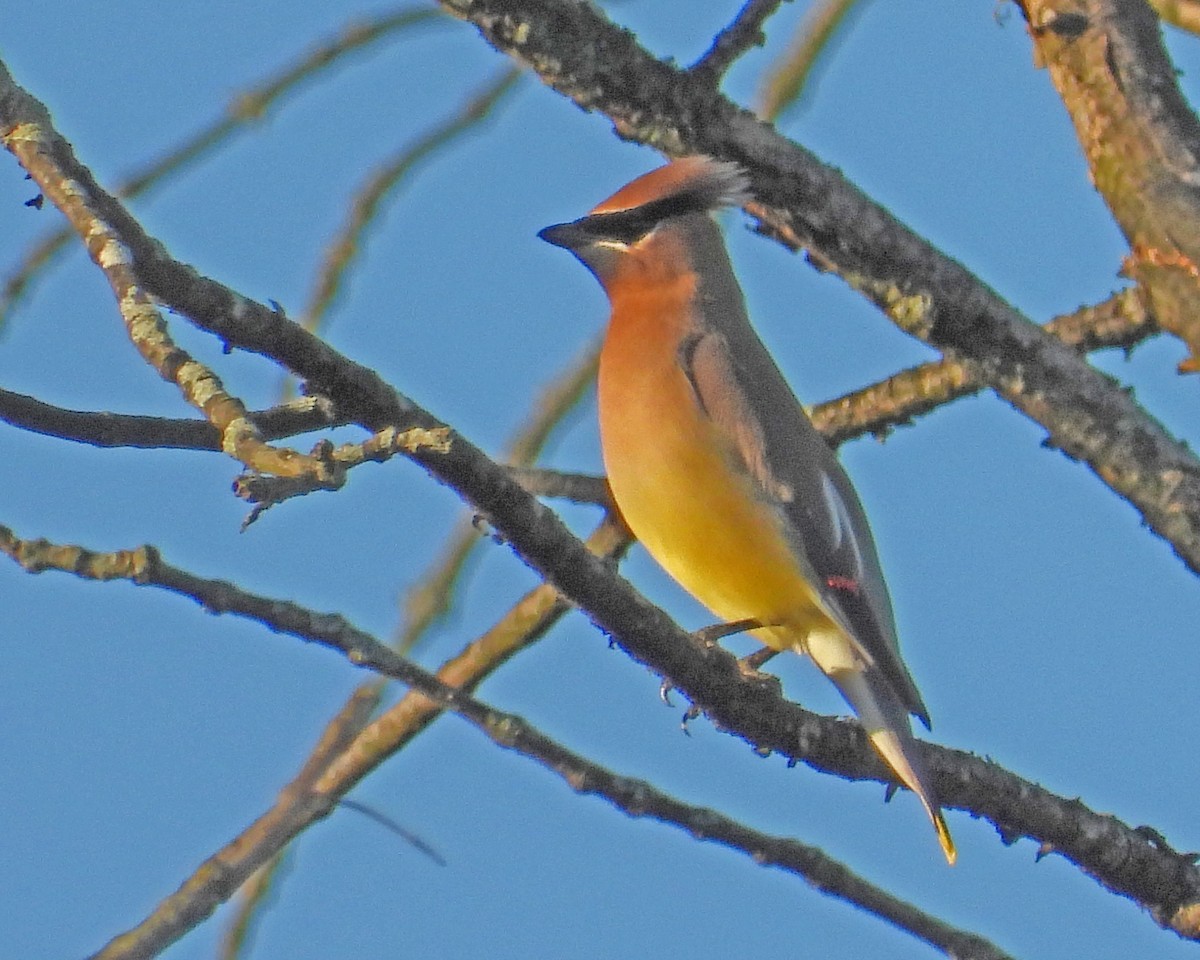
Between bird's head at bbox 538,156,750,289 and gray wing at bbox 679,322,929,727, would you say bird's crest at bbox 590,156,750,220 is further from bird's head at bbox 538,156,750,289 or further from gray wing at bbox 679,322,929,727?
gray wing at bbox 679,322,929,727

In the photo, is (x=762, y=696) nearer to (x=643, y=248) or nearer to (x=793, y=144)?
(x=793, y=144)

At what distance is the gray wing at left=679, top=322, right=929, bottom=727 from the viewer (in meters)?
4.18

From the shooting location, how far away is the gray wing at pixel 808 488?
4184 mm

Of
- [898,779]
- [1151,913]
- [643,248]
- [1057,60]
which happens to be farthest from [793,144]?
[643,248]

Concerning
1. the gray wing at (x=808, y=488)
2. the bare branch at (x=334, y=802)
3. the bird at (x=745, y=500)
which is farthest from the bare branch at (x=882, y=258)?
the gray wing at (x=808, y=488)

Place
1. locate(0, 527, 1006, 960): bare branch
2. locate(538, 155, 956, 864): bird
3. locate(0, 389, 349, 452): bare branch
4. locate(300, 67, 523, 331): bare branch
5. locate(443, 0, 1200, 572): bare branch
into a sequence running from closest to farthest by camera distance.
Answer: locate(0, 527, 1006, 960): bare branch < locate(0, 389, 349, 452): bare branch < locate(443, 0, 1200, 572): bare branch < locate(538, 155, 956, 864): bird < locate(300, 67, 523, 331): bare branch

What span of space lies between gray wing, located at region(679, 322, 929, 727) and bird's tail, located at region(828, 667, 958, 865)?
5 cm

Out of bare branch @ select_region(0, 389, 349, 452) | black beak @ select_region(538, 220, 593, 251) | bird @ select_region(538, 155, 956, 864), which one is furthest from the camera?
black beak @ select_region(538, 220, 593, 251)

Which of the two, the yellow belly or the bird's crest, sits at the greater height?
the bird's crest

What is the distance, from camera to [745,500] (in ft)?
14.0

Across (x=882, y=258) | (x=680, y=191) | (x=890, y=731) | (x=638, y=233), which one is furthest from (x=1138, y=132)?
(x=638, y=233)

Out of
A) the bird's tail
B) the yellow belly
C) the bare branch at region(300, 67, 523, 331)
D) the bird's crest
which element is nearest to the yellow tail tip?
the bird's tail

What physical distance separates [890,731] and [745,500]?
0.77 m

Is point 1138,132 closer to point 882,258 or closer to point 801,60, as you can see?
point 882,258
